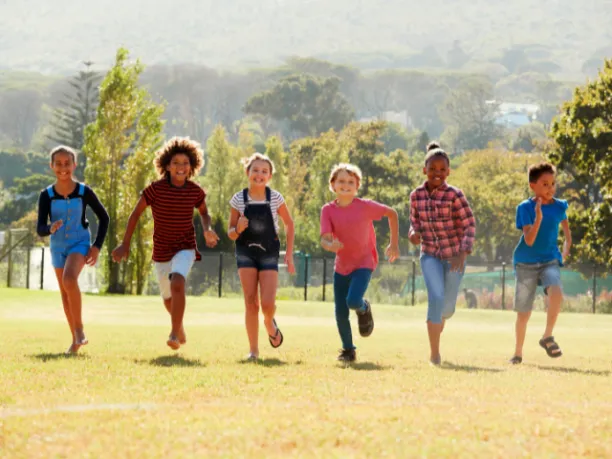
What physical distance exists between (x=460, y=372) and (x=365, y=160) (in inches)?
2595

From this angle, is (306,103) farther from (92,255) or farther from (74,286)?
(92,255)

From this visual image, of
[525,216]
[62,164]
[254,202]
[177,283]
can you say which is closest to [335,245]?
[254,202]

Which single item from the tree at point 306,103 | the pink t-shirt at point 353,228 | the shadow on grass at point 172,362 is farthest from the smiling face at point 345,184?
the tree at point 306,103

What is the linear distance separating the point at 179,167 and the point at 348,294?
6.39 ft

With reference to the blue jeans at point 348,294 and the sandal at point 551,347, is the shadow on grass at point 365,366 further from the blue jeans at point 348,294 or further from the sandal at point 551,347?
the sandal at point 551,347

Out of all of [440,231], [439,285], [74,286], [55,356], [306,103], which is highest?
[306,103]

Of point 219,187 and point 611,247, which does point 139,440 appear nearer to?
point 611,247

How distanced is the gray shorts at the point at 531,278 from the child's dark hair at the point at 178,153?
129 inches

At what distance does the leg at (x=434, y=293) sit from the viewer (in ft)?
38.2

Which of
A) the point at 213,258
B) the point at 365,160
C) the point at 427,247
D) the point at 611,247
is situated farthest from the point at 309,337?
the point at 365,160

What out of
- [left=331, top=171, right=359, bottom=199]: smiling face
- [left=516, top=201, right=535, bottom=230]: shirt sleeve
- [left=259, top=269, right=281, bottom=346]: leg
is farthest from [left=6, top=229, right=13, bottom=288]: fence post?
[left=516, top=201, right=535, bottom=230]: shirt sleeve

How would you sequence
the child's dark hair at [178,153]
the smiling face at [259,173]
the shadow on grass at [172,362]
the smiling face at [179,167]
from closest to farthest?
1. the shadow on grass at [172,362]
2. the smiling face at [259,173]
3. the smiling face at [179,167]
4. the child's dark hair at [178,153]

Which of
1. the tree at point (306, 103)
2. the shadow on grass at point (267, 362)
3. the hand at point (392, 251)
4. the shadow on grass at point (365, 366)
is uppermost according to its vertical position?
the tree at point (306, 103)

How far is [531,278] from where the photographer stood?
40.0ft
